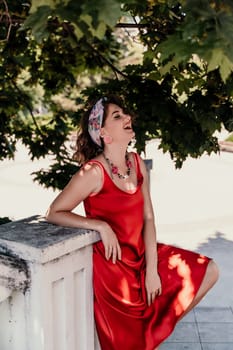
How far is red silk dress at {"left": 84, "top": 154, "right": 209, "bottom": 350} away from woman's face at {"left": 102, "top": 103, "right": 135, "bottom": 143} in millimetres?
211

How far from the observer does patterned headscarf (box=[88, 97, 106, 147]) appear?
273cm

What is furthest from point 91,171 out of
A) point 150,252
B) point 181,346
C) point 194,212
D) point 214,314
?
point 194,212

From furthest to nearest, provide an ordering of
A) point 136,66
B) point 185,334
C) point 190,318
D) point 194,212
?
point 194,212
point 190,318
point 185,334
point 136,66

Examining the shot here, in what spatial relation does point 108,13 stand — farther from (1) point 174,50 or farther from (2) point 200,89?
(2) point 200,89

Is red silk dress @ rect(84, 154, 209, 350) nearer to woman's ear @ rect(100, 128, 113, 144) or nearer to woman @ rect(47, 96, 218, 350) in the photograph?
woman @ rect(47, 96, 218, 350)

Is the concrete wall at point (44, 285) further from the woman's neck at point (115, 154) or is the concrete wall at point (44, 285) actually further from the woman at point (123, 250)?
the woman's neck at point (115, 154)

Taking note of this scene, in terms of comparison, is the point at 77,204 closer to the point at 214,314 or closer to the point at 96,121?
the point at 96,121

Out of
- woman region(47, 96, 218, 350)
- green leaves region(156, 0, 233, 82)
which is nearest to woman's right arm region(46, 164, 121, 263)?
woman region(47, 96, 218, 350)

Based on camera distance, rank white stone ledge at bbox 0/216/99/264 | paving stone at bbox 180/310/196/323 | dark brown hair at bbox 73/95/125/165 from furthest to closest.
→ paving stone at bbox 180/310/196/323, dark brown hair at bbox 73/95/125/165, white stone ledge at bbox 0/216/99/264

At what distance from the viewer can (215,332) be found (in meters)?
4.28

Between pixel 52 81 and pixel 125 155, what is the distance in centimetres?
267

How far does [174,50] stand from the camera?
1.71 meters

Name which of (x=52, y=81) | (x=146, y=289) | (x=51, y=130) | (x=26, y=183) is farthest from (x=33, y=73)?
(x=26, y=183)

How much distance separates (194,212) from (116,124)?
22.0ft
